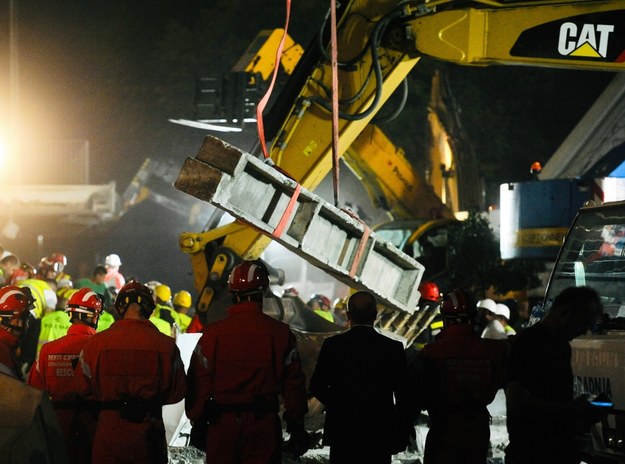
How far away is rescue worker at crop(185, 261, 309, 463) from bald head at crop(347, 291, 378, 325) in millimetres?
430

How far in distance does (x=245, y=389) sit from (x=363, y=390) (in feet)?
2.47

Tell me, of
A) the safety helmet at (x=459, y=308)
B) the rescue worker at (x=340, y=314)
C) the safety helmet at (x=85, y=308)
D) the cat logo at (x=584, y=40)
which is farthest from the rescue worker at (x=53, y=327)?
the rescue worker at (x=340, y=314)

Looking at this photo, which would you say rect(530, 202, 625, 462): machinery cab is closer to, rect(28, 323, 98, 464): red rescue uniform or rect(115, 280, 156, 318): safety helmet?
rect(115, 280, 156, 318): safety helmet

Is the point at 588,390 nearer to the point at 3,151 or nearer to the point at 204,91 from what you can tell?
the point at 204,91

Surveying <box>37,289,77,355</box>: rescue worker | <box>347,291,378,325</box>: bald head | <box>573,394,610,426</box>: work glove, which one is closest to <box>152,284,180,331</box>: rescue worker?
<box>37,289,77,355</box>: rescue worker

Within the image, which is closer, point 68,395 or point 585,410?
point 585,410

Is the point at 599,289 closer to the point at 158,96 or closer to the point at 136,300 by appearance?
the point at 136,300

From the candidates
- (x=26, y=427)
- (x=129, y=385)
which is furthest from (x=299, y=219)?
(x=26, y=427)

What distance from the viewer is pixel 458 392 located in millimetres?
7012

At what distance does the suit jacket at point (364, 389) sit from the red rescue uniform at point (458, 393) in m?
0.17

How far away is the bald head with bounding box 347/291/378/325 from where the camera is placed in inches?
275

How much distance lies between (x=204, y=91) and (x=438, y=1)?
15.8m

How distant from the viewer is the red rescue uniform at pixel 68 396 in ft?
23.9

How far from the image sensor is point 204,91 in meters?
26.2
